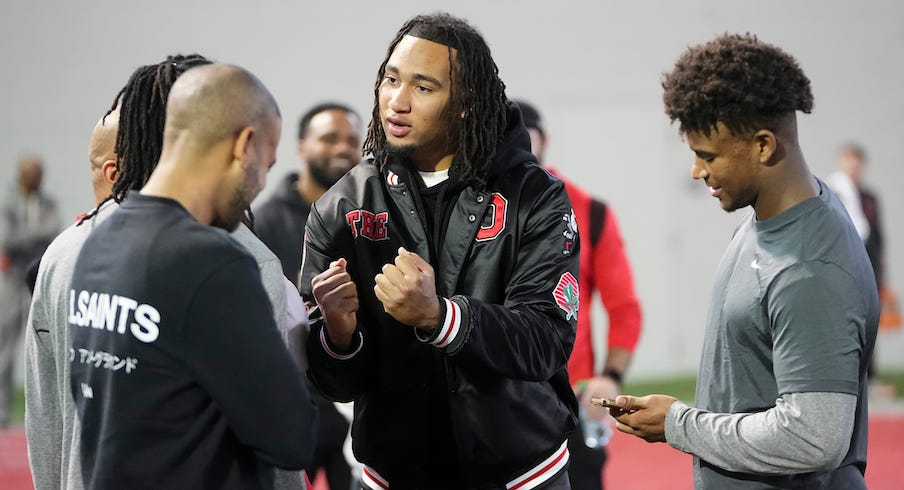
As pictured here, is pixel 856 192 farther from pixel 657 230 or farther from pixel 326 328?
pixel 326 328

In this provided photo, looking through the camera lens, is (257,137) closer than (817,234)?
Yes

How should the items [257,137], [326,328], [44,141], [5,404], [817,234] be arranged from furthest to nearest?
[44,141], [5,404], [326,328], [817,234], [257,137]

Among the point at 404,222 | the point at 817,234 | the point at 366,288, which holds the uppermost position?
the point at 817,234

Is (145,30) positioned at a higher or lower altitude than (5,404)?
higher

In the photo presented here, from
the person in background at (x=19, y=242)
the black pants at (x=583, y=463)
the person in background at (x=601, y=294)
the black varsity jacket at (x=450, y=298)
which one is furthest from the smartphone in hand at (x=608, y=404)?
the person in background at (x=19, y=242)

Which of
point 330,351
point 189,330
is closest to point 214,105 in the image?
point 189,330

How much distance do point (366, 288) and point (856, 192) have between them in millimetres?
8563

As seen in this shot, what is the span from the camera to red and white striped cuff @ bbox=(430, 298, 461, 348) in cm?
255

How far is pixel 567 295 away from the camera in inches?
111

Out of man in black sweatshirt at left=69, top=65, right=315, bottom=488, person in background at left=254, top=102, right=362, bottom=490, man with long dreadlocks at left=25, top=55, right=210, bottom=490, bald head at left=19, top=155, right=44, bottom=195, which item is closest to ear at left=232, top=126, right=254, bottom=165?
man in black sweatshirt at left=69, top=65, right=315, bottom=488

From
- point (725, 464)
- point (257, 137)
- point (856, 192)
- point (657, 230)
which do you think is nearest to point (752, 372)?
point (725, 464)

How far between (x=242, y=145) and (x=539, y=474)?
1211mm

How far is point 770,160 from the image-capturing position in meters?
2.53

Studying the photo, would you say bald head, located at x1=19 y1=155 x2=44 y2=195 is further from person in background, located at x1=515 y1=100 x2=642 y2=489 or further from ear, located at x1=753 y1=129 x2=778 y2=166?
ear, located at x1=753 y1=129 x2=778 y2=166
